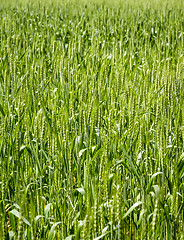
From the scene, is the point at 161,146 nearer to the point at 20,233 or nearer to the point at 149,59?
the point at 20,233

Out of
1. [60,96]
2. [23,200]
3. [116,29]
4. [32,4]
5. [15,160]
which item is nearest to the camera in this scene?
[23,200]

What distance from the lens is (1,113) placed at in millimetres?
2748

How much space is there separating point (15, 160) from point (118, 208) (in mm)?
1148

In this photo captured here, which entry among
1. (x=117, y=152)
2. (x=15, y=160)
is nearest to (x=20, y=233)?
(x=15, y=160)

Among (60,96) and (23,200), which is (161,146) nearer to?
(23,200)

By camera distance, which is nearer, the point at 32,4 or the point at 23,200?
the point at 23,200

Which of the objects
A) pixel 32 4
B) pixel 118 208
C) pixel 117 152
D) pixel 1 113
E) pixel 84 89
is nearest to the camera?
pixel 118 208

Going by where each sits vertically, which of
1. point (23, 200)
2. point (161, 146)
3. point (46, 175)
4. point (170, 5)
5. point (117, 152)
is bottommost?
point (46, 175)

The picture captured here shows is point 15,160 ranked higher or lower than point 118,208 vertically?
lower

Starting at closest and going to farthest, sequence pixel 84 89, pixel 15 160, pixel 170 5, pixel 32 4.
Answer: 1. pixel 15 160
2. pixel 84 89
3. pixel 170 5
4. pixel 32 4

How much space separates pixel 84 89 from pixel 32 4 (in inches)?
337

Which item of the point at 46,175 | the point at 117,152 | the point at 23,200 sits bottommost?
the point at 46,175

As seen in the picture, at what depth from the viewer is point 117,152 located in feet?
7.48

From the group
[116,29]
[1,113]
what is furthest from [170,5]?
[1,113]
